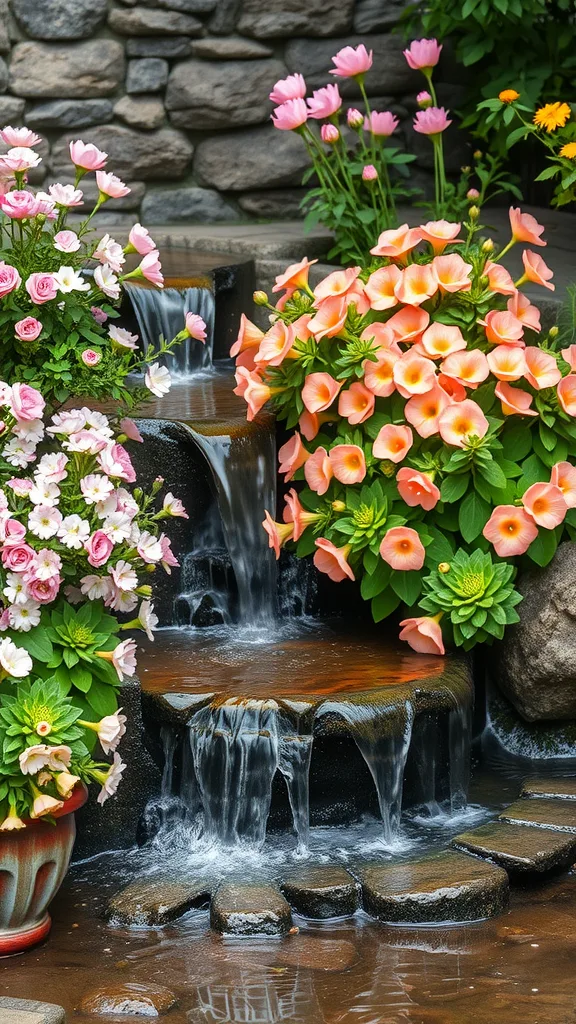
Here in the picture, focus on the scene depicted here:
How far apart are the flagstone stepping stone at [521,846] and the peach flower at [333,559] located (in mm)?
654

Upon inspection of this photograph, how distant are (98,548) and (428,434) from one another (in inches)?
35.1

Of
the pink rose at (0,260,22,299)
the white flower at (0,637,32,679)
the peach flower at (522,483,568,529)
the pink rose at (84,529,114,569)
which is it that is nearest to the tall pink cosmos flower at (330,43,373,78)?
the peach flower at (522,483,568,529)

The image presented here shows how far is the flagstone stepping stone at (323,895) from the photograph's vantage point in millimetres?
2668

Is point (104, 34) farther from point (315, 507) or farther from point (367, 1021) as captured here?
point (367, 1021)

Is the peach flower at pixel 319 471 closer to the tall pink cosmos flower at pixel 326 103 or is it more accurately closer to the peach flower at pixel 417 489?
the peach flower at pixel 417 489

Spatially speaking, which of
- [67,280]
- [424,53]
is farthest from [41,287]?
A: [424,53]

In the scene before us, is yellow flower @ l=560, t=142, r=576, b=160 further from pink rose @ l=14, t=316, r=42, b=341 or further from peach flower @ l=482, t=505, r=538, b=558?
pink rose @ l=14, t=316, r=42, b=341

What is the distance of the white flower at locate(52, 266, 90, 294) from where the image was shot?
2740 mm

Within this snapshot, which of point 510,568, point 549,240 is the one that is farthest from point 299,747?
point 549,240

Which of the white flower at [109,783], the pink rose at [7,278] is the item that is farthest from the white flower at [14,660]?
the pink rose at [7,278]

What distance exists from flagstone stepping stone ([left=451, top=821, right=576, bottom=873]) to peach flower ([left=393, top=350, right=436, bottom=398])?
98 centimetres

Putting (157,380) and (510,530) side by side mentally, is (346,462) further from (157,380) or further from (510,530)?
(157,380)

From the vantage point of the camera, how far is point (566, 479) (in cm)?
320

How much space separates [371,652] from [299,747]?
0.45 m
